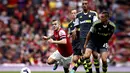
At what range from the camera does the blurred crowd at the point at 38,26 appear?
2397 cm

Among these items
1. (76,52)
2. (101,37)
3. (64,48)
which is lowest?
(76,52)

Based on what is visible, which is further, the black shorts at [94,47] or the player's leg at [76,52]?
→ the player's leg at [76,52]

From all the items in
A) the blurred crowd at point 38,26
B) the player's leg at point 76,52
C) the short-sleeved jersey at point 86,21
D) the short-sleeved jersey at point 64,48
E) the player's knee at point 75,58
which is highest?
the short-sleeved jersey at point 86,21

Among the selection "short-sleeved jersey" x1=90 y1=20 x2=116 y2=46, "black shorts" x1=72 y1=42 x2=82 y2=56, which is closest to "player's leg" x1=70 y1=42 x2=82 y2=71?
"black shorts" x1=72 y1=42 x2=82 y2=56

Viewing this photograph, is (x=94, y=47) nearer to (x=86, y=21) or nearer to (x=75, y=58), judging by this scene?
(x=86, y=21)

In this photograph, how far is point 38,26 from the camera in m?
25.8

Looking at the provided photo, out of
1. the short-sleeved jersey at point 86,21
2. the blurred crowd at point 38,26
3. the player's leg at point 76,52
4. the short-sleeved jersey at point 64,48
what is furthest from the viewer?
the blurred crowd at point 38,26

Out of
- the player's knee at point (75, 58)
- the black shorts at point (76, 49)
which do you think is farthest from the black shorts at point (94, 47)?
the black shorts at point (76, 49)

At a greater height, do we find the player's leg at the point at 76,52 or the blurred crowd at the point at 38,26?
the player's leg at the point at 76,52

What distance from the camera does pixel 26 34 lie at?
25.1 m

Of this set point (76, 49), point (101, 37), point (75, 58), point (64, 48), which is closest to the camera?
point (101, 37)

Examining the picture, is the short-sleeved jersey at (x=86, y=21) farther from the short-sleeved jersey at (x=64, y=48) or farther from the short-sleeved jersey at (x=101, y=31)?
the short-sleeved jersey at (x=101, y=31)

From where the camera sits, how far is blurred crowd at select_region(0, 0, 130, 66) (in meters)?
24.0

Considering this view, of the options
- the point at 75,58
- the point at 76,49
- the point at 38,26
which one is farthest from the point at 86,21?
the point at 38,26
